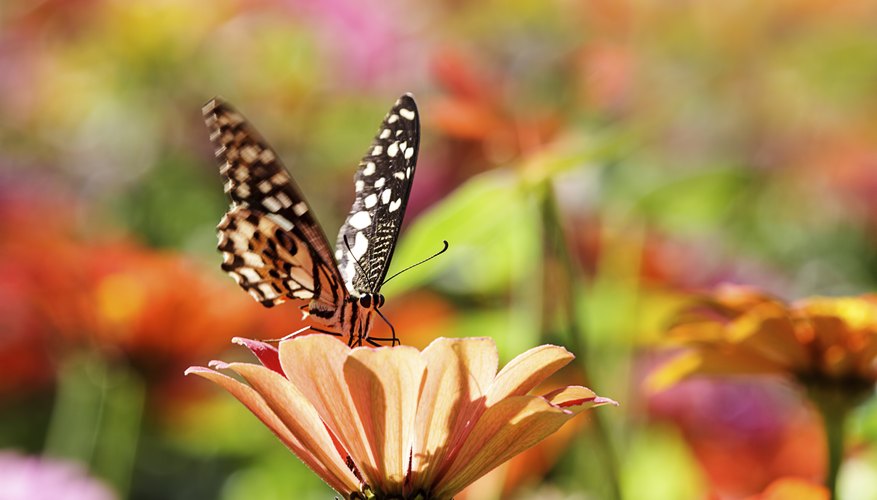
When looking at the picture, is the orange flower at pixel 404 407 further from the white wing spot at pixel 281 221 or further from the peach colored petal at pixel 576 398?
the white wing spot at pixel 281 221

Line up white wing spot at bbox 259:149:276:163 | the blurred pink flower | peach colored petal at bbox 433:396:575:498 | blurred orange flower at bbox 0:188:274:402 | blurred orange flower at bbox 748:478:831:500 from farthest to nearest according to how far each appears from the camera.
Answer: blurred orange flower at bbox 0:188:274:402 < the blurred pink flower < white wing spot at bbox 259:149:276:163 < blurred orange flower at bbox 748:478:831:500 < peach colored petal at bbox 433:396:575:498

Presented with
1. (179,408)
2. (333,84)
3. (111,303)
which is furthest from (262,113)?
(111,303)

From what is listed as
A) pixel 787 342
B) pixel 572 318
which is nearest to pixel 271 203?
pixel 572 318

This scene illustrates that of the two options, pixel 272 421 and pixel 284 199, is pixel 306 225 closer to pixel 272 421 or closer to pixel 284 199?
pixel 284 199

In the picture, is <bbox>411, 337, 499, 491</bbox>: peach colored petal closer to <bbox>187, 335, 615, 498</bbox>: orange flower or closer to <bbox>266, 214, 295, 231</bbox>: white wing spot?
<bbox>187, 335, 615, 498</bbox>: orange flower

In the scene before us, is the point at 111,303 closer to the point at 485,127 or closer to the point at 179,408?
the point at 179,408

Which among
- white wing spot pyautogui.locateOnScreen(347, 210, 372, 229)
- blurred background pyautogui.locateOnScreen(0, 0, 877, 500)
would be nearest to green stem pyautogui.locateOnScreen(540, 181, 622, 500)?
blurred background pyautogui.locateOnScreen(0, 0, 877, 500)

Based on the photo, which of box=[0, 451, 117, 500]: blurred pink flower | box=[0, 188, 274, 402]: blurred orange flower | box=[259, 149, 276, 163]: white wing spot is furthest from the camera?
box=[0, 188, 274, 402]: blurred orange flower
